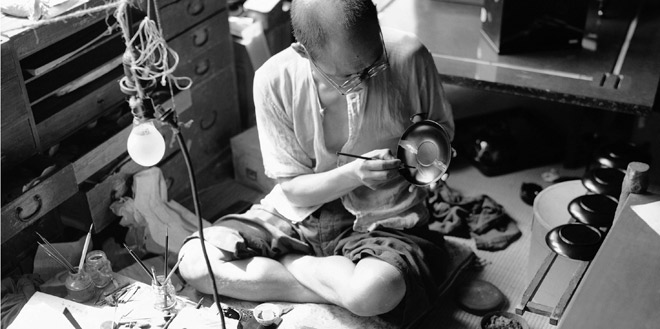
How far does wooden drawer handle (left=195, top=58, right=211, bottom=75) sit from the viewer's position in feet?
8.84

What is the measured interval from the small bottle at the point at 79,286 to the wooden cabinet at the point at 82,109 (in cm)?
20

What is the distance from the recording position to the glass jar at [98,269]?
205 centimetres

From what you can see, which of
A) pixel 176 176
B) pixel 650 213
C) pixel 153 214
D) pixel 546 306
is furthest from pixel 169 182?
pixel 650 213

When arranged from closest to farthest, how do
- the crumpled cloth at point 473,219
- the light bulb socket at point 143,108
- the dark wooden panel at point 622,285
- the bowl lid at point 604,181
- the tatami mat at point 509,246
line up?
1. the dark wooden panel at point 622,285
2. the light bulb socket at point 143,108
3. the bowl lid at point 604,181
4. the tatami mat at point 509,246
5. the crumpled cloth at point 473,219

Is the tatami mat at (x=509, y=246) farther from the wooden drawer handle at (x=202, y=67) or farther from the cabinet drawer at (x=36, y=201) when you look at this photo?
the cabinet drawer at (x=36, y=201)

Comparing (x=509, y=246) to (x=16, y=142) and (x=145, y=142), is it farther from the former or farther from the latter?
(x=16, y=142)

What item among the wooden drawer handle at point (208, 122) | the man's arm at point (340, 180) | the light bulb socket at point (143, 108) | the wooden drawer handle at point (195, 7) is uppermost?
the light bulb socket at point (143, 108)

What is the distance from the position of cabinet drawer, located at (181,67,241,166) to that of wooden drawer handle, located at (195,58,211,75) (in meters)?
0.04

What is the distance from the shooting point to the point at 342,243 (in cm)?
213

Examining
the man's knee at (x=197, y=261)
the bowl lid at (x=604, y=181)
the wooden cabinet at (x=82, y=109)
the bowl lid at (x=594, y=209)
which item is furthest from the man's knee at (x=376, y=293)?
the wooden cabinet at (x=82, y=109)

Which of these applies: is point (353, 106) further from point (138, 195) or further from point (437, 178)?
point (138, 195)

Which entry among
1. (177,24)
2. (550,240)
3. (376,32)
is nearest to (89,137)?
(177,24)

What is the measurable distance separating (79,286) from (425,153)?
101 cm

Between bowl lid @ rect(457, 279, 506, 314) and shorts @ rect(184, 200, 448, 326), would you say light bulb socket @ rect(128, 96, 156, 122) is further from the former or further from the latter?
bowl lid @ rect(457, 279, 506, 314)
